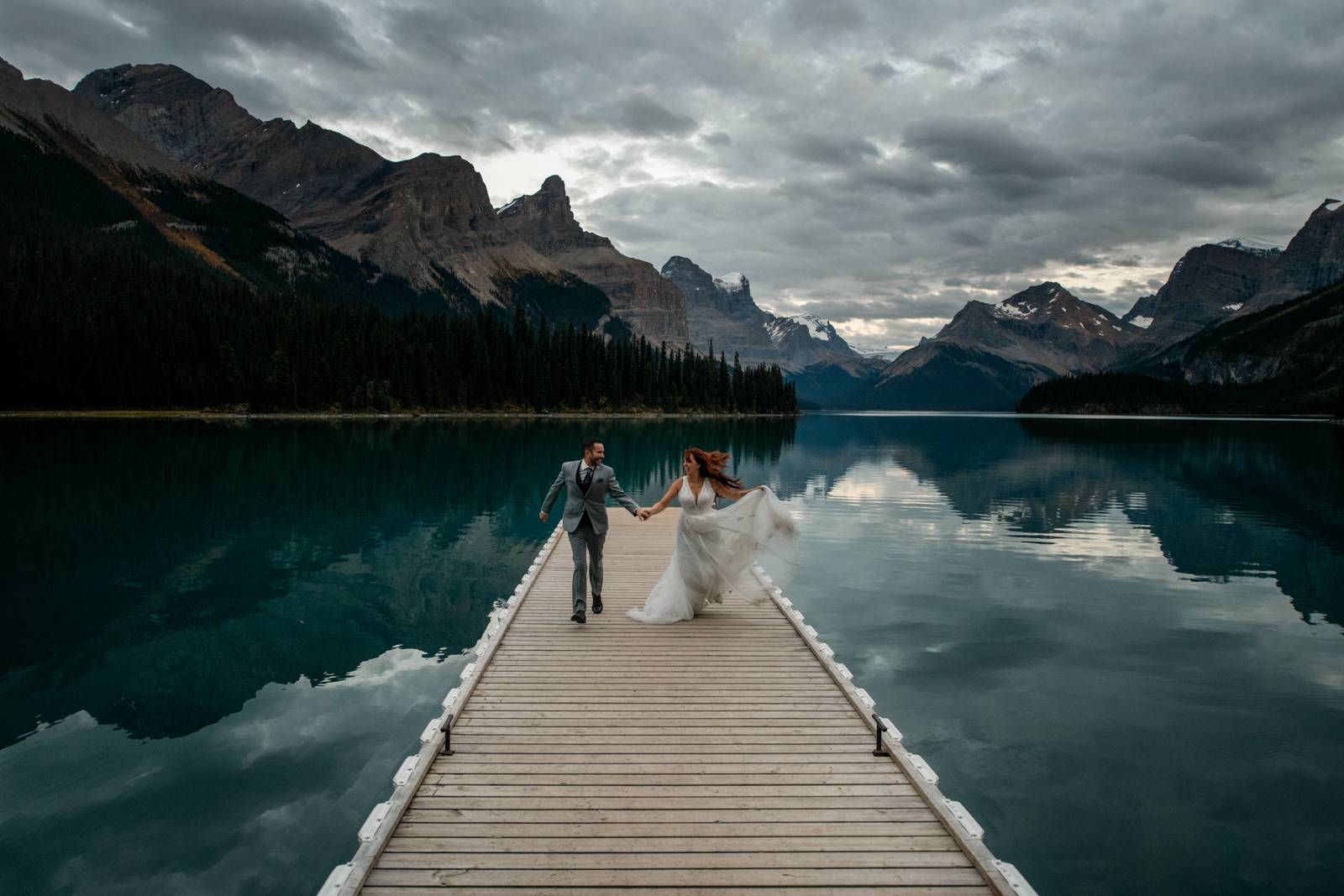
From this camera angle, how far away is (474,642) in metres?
17.4

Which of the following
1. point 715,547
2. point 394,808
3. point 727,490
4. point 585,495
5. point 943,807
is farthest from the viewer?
point 727,490

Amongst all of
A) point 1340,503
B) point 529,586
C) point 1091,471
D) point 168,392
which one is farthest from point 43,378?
Result: point 1340,503

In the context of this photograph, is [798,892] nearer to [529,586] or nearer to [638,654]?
[638,654]

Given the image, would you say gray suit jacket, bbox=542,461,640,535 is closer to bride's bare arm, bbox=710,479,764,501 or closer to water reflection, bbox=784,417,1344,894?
bride's bare arm, bbox=710,479,764,501

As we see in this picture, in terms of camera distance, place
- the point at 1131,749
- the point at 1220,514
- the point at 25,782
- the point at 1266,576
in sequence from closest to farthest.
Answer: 1. the point at 25,782
2. the point at 1131,749
3. the point at 1266,576
4. the point at 1220,514

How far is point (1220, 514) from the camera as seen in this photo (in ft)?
128

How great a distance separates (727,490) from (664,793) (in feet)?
25.0

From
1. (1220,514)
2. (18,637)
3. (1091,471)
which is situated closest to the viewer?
(18,637)

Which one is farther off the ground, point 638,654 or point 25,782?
point 638,654

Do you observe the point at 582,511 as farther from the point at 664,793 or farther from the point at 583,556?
the point at 664,793

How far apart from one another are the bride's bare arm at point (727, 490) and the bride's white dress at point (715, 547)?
14cm

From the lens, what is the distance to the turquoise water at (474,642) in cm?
956

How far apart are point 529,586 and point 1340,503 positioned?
4837 cm

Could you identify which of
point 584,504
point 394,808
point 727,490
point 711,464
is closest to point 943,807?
point 394,808
